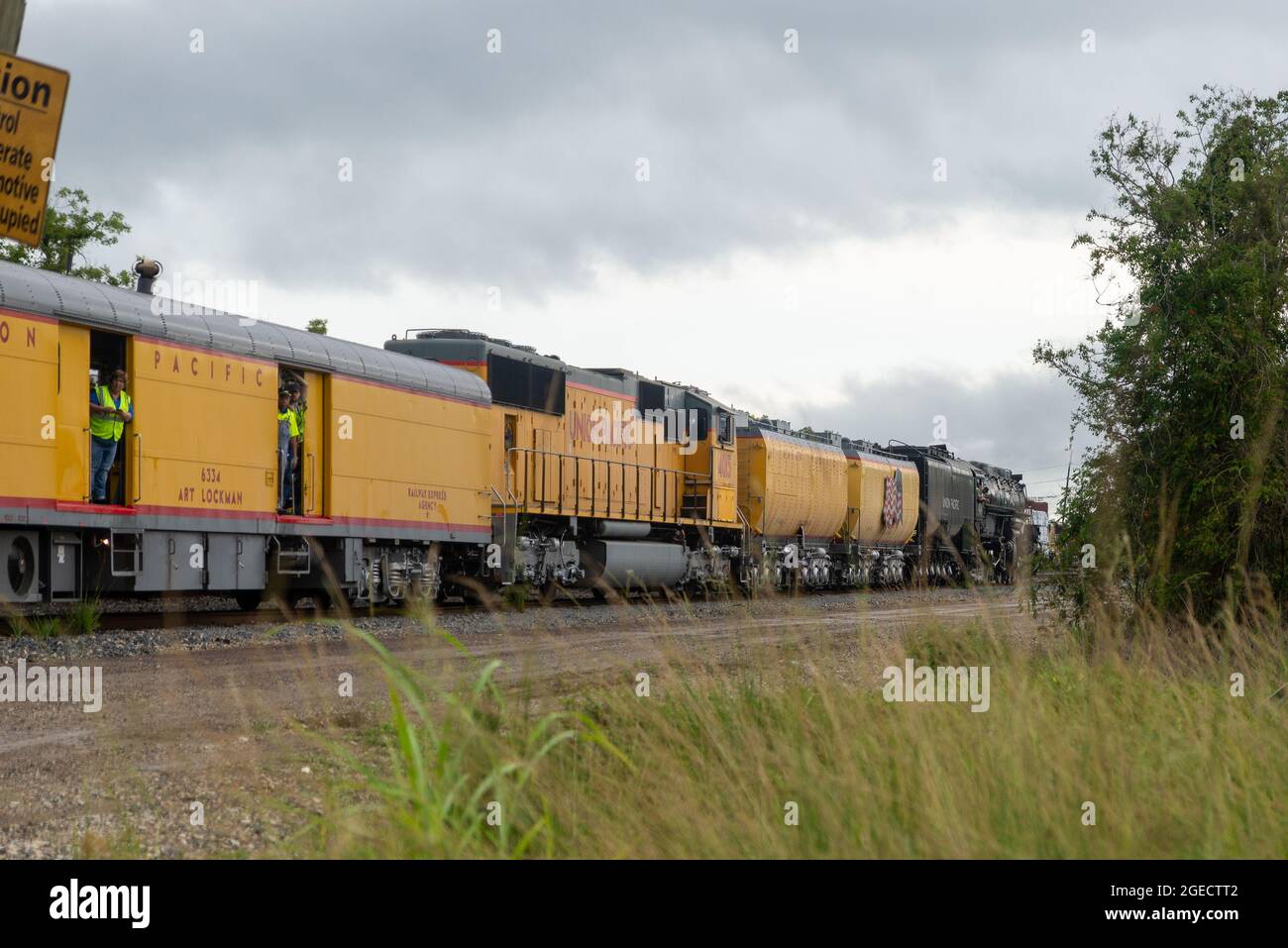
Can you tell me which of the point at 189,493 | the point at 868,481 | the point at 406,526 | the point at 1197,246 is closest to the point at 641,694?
the point at 1197,246

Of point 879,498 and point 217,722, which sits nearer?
point 217,722

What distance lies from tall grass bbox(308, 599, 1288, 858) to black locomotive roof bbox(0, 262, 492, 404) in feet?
29.8

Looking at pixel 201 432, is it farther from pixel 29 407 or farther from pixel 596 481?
pixel 596 481

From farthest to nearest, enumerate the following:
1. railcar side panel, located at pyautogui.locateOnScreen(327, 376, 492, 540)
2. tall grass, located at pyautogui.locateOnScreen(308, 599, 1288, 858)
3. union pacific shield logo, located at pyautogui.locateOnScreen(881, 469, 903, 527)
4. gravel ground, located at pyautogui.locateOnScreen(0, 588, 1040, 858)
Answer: union pacific shield logo, located at pyautogui.locateOnScreen(881, 469, 903, 527) → railcar side panel, located at pyautogui.locateOnScreen(327, 376, 492, 540) → gravel ground, located at pyautogui.locateOnScreen(0, 588, 1040, 858) → tall grass, located at pyautogui.locateOnScreen(308, 599, 1288, 858)

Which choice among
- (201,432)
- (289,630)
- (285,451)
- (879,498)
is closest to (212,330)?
(201,432)

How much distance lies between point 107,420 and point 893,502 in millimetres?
26897

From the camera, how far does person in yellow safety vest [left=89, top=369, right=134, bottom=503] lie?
1497cm

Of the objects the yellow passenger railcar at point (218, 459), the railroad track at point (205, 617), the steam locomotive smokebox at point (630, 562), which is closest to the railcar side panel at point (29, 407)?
the yellow passenger railcar at point (218, 459)

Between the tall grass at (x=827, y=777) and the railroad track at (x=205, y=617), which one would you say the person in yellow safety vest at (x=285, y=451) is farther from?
the tall grass at (x=827, y=777)

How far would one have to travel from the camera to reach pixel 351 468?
18906mm

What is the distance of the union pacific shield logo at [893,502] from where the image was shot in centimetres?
3778

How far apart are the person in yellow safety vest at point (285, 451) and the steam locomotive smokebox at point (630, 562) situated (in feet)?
21.5

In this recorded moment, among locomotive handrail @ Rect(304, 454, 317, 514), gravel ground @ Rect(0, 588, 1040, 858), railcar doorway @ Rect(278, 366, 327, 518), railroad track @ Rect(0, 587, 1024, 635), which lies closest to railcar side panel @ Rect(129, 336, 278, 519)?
railcar doorway @ Rect(278, 366, 327, 518)

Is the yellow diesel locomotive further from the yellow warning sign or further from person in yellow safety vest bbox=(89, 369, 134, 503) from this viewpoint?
the yellow warning sign
